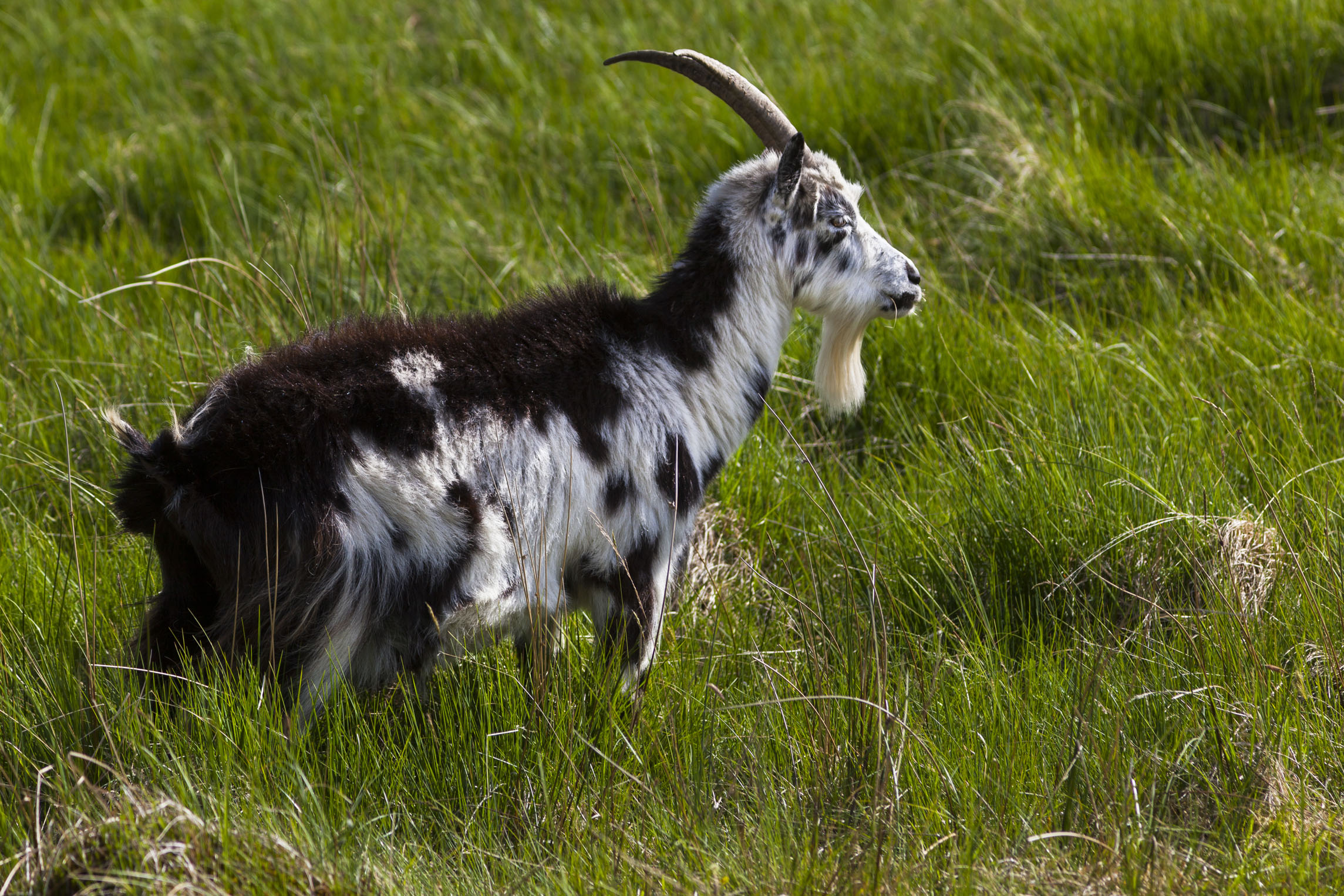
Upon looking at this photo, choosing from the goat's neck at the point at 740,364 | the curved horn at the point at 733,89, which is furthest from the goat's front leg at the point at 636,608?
the curved horn at the point at 733,89

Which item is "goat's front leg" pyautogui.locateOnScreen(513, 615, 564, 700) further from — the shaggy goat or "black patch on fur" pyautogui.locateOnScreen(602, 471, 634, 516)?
"black patch on fur" pyautogui.locateOnScreen(602, 471, 634, 516)

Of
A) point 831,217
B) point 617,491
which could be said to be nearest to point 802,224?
point 831,217

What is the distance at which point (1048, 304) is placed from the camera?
5219mm

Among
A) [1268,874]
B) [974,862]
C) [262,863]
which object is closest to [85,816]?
[262,863]

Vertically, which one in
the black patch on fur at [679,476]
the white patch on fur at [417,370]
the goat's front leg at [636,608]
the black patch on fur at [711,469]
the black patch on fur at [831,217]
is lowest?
the goat's front leg at [636,608]

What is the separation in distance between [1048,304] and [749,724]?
2.87 m

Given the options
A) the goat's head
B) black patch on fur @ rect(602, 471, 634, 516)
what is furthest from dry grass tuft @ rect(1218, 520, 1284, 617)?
black patch on fur @ rect(602, 471, 634, 516)

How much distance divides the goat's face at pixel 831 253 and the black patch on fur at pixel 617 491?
79 cm

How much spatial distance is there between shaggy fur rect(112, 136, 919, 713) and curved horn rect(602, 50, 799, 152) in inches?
3.7

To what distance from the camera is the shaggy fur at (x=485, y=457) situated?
2.64 m

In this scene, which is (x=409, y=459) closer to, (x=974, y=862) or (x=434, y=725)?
(x=434, y=725)

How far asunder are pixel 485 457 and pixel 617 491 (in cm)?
40

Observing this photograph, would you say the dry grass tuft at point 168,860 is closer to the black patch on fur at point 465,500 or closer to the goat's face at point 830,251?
the black patch on fur at point 465,500

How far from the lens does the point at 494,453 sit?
2889mm
